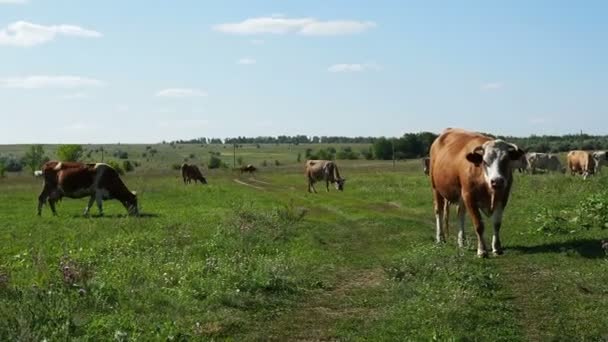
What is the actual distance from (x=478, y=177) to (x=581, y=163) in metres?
41.4

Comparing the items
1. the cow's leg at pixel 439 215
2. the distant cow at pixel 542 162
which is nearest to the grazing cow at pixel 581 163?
the distant cow at pixel 542 162

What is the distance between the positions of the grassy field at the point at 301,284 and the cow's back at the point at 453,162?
1.42 metres

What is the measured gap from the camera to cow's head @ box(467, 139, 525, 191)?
14297 mm

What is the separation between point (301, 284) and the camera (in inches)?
476

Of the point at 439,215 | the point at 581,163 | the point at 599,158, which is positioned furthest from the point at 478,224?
the point at 599,158

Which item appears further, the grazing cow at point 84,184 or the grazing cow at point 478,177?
the grazing cow at point 84,184

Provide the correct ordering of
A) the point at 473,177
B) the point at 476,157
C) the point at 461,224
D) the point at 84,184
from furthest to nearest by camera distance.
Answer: the point at 84,184, the point at 461,224, the point at 473,177, the point at 476,157

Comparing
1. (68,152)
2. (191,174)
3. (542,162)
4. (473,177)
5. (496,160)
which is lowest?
(191,174)

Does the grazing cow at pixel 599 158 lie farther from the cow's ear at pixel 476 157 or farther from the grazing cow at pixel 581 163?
the cow's ear at pixel 476 157

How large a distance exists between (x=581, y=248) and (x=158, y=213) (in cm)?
1755

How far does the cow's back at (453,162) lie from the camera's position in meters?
15.6

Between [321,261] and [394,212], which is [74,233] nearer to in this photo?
[321,261]

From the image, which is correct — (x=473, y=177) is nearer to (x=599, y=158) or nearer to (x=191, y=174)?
(x=599, y=158)

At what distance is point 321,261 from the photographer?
48.5 ft
